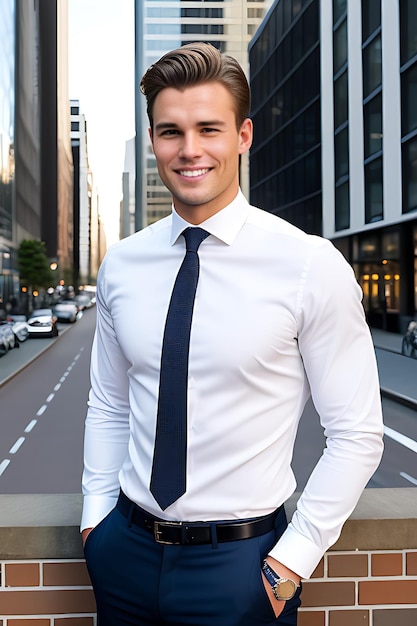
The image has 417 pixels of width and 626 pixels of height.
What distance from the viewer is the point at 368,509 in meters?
2.18

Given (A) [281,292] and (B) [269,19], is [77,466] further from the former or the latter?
(B) [269,19]

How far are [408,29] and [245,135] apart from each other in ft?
92.5

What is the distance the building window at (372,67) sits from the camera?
30.0 metres

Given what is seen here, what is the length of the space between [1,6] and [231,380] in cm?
5131

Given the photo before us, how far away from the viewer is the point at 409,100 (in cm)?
2720

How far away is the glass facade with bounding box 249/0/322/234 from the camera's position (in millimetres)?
38812

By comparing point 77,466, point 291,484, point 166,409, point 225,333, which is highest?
point 225,333

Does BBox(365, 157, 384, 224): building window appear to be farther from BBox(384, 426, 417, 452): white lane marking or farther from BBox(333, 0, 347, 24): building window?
BBox(384, 426, 417, 452): white lane marking

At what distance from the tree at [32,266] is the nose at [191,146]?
166 ft

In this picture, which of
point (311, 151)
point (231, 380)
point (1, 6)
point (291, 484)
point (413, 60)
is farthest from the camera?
point (1, 6)

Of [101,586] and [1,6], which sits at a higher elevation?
[1,6]

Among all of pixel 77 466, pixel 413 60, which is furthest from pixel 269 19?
pixel 77 466

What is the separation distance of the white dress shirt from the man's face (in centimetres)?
8

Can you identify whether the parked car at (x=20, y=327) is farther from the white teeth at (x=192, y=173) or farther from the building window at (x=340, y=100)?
the white teeth at (x=192, y=173)
